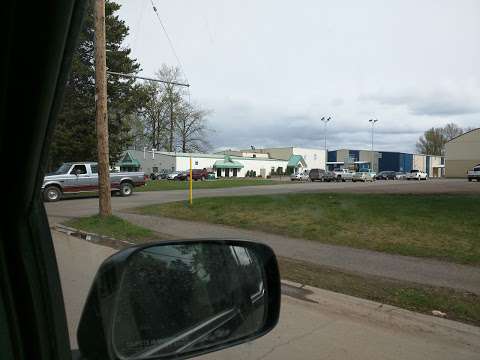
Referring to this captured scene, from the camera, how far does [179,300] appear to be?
1598mm

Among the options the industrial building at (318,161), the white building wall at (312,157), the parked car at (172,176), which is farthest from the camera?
the white building wall at (312,157)

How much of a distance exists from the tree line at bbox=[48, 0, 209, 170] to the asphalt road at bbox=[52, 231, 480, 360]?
110 centimetres

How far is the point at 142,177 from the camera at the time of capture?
1064 inches

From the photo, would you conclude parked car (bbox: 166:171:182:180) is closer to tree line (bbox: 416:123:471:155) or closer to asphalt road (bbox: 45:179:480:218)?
asphalt road (bbox: 45:179:480:218)

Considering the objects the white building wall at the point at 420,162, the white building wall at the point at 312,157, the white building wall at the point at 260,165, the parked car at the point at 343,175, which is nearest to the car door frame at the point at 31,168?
the parked car at the point at 343,175

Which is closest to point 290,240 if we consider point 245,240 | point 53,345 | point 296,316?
point 296,316

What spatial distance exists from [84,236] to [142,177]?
17042 mm

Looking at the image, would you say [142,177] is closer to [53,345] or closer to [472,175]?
[53,345]

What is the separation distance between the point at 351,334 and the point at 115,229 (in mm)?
8630

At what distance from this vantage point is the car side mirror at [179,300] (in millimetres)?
1307

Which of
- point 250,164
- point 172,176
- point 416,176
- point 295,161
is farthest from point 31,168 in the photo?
point 295,161

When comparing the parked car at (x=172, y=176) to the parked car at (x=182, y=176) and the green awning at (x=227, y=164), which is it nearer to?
the parked car at (x=182, y=176)

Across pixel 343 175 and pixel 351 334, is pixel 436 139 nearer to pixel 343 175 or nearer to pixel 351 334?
pixel 343 175

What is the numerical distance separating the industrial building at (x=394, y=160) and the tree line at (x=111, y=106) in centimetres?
10295
